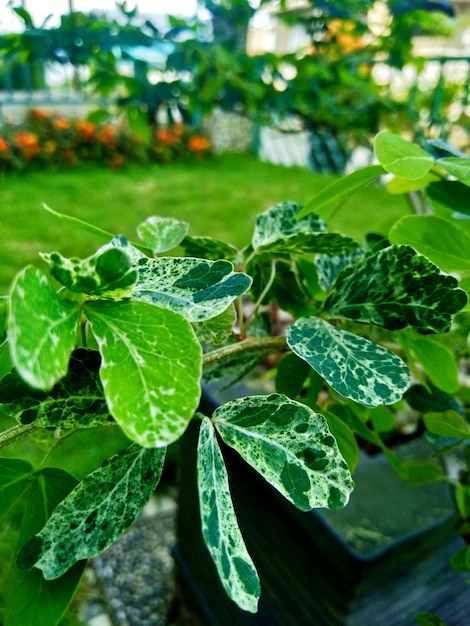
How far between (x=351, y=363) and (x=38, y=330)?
181 millimetres

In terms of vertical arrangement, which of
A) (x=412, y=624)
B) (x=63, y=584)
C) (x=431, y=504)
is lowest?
(x=412, y=624)

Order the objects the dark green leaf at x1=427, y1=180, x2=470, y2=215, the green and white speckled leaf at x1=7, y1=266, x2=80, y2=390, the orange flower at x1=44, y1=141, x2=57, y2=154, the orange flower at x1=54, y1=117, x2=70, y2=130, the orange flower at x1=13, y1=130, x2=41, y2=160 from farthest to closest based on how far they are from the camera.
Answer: the orange flower at x1=54, y1=117, x2=70, y2=130
the orange flower at x1=44, y1=141, x2=57, y2=154
the orange flower at x1=13, y1=130, x2=41, y2=160
the dark green leaf at x1=427, y1=180, x2=470, y2=215
the green and white speckled leaf at x1=7, y1=266, x2=80, y2=390

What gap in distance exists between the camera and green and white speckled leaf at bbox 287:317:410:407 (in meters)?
0.29

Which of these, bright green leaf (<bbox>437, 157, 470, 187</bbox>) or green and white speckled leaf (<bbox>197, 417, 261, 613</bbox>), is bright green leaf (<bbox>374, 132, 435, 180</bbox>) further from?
green and white speckled leaf (<bbox>197, 417, 261, 613</bbox>)

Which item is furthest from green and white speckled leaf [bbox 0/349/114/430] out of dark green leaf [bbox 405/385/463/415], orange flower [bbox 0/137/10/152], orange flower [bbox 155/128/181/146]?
orange flower [bbox 155/128/181/146]

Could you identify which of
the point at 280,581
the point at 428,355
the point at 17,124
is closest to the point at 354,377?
the point at 428,355

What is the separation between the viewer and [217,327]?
344 millimetres

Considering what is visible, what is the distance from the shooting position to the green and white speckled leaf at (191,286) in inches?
10.3

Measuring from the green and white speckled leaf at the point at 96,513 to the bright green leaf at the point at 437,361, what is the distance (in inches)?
10.4

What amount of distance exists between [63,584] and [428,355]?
1.08 ft

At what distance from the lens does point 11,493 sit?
1.03 ft

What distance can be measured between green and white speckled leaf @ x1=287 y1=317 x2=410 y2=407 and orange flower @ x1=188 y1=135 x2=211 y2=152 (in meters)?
4.77

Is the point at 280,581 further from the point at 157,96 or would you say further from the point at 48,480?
the point at 157,96

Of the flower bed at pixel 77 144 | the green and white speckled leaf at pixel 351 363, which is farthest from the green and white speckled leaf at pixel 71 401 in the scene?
the flower bed at pixel 77 144
